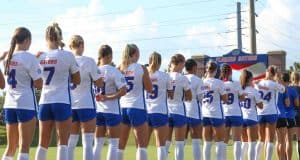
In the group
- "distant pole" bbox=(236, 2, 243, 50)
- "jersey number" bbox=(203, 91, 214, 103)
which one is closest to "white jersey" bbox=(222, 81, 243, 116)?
"jersey number" bbox=(203, 91, 214, 103)

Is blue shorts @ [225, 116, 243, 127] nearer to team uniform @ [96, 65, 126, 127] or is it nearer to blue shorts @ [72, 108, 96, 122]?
team uniform @ [96, 65, 126, 127]

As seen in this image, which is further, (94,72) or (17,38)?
(94,72)

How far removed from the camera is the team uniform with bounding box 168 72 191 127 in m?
10.9

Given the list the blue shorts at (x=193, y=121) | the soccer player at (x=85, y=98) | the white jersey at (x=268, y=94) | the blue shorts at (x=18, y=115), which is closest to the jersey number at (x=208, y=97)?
the blue shorts at (x=193, y=121)

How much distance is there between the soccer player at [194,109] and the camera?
1142 centimetres

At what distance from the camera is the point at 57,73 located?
8344 mm

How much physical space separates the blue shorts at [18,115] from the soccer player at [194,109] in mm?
3906

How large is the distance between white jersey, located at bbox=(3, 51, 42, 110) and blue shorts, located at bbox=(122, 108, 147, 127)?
1954mm

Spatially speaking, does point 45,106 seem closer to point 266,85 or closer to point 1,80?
point 1,80

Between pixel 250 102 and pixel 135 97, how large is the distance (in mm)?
3705

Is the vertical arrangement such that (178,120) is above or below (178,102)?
below

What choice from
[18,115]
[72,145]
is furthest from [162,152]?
[18,115]

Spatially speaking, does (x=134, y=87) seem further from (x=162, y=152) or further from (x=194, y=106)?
(x=194, y=106)

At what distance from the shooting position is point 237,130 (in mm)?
12234
